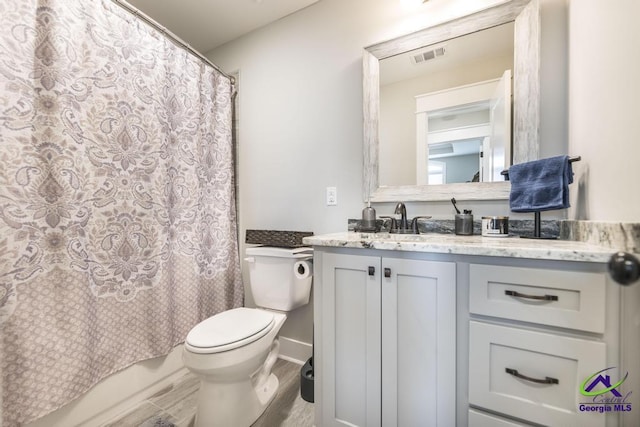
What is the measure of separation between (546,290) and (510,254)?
0.13 metres

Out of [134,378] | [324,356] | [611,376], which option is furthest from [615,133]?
[134,378]

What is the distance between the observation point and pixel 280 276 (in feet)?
5.10

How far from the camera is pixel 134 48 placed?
1.34m

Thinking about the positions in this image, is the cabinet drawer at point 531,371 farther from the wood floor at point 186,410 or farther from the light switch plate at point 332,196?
the light switch plate at point 332,196

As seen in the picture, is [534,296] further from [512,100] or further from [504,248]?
[512,100]

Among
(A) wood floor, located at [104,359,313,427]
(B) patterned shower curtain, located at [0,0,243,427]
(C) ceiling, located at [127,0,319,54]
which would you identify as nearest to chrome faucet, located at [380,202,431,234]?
(A) wood floor, located at [104,359,313,427]

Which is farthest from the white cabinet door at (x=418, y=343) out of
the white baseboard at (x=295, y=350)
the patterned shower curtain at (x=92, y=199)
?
the patterned shower curtain at (x=92, y=199)

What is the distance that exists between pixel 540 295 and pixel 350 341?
66 centimetres

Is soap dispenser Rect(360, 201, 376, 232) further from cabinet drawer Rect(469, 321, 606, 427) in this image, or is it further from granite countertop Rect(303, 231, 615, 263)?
cabinet drawer Rect(469, 321, 606, 427)

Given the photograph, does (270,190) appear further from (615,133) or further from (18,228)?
(615,133)

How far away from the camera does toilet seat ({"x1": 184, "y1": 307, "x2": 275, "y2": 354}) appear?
42.7 inches

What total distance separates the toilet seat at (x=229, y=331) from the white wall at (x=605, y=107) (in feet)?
4.58

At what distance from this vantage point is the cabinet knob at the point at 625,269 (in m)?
0.38

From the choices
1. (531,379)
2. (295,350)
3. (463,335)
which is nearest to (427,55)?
(463,335)
